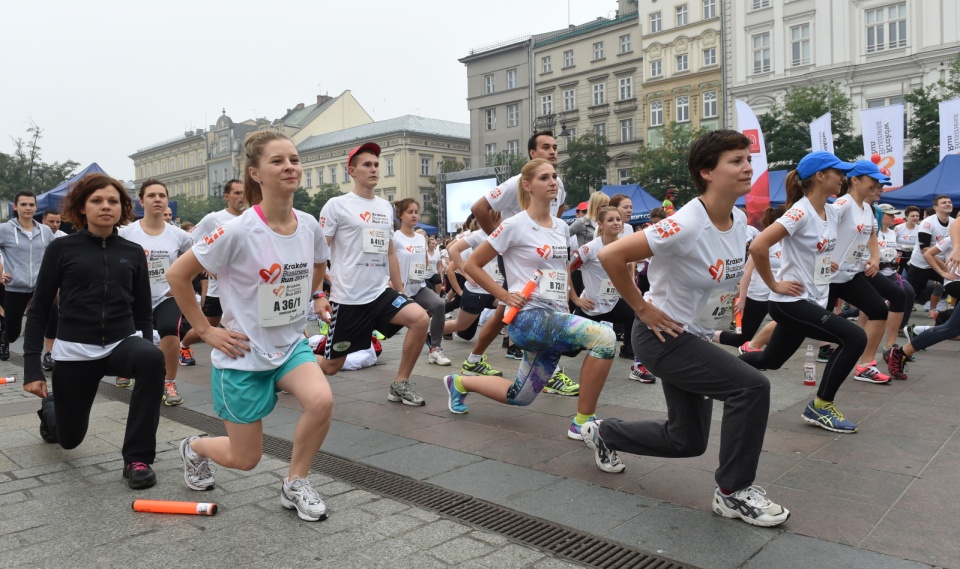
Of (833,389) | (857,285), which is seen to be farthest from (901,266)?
(833,389)

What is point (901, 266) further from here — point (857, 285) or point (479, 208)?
point (479, 208)

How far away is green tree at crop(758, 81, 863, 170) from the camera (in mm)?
33094

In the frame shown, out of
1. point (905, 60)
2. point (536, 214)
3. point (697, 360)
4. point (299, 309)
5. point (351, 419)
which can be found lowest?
point (351, 419)

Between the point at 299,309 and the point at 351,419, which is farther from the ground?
the point at 299,309

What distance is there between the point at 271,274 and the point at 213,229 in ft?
13.7

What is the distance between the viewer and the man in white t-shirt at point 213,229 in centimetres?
754

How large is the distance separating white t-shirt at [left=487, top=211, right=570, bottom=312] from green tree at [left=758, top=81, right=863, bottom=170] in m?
30.7

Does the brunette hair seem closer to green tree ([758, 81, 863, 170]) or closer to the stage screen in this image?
the stage screen

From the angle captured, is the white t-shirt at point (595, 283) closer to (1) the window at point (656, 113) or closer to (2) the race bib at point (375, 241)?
(2) the race bib at point (375, 241)

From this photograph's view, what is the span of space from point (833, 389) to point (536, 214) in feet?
7.80

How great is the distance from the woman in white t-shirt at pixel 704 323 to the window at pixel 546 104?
2329 inches

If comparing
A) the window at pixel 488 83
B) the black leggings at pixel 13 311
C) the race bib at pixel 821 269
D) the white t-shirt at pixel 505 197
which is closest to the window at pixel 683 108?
the window at pixel 488 83

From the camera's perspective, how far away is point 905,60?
1519 inches

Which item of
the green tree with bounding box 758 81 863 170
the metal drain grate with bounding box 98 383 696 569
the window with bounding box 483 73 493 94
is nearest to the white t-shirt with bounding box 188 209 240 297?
the metal drain grate with bounding box 98 383 696 569
